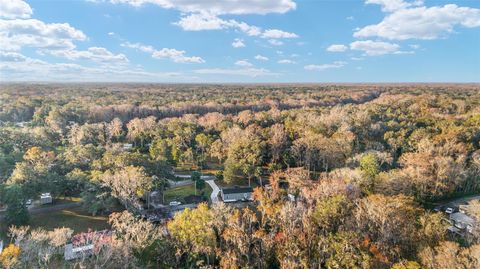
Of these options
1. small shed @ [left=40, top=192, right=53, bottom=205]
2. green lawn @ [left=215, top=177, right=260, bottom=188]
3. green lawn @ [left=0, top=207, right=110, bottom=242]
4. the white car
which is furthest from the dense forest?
the white car

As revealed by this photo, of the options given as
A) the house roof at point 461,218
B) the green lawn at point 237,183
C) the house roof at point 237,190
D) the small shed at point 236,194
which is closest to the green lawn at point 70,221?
the small shed at point 236,194

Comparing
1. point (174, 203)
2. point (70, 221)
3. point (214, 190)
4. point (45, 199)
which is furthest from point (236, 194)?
point (45, 199)

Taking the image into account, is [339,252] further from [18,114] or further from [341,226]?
[18,114]

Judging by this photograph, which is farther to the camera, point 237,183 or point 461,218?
point 237,183

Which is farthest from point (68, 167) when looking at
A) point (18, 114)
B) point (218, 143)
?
point (18, 114)

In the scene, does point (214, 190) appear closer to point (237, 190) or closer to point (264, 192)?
point (237, 190)

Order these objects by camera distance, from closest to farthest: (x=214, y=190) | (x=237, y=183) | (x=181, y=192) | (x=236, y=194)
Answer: (x=236, y=194)
(x=181, y=192)
(x=214, y=190)
(x=237, y=183)

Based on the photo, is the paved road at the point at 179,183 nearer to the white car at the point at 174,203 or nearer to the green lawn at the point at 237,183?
the green lawn at the point at 237,183
